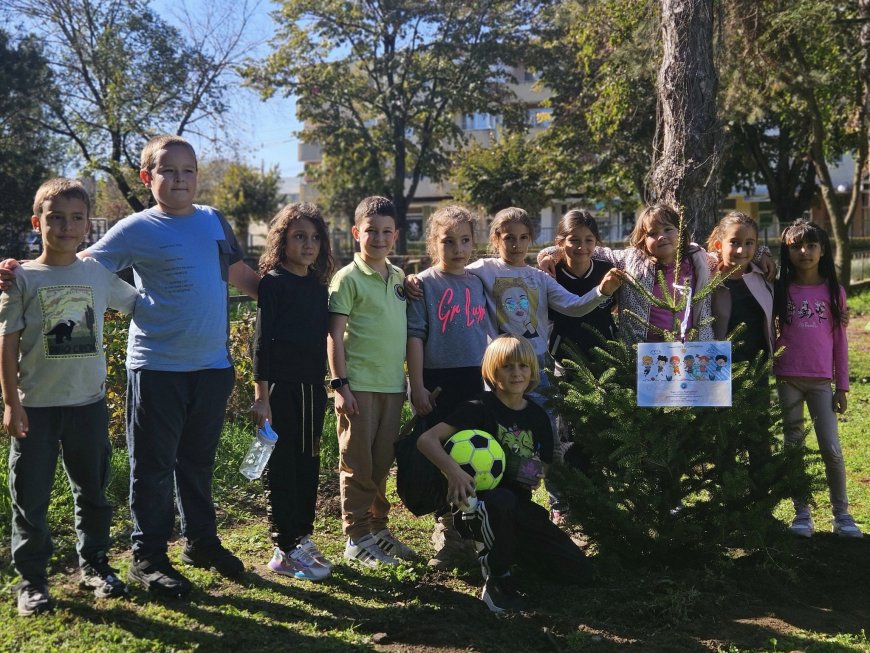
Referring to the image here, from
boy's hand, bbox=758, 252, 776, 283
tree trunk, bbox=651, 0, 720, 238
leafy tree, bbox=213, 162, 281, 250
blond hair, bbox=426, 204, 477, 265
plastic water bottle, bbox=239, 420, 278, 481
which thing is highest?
leafy tree, bbox=213, 162, 281, 250

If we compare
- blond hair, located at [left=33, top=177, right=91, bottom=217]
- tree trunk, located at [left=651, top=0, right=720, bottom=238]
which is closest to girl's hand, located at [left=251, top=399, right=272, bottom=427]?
blond hair, located at [left=33, top=177, right=91, bottom=217]

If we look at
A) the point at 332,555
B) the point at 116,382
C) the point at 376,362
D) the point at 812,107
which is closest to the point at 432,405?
the point at 376,362

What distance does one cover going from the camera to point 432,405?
4367 mm

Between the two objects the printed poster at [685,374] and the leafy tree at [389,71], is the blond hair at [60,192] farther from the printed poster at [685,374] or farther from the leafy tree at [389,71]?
the leafy tree at [389,71]

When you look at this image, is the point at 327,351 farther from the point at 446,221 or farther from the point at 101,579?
the point at 101,579

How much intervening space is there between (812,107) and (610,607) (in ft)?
49.6

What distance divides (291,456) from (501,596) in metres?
1.22

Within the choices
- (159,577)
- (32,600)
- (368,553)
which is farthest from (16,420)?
(368,553)

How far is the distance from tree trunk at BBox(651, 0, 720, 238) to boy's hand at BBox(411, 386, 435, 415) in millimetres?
2752

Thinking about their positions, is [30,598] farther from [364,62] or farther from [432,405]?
[364,62]

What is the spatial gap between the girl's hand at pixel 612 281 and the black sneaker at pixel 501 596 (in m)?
1.47

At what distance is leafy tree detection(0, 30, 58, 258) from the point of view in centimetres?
2325

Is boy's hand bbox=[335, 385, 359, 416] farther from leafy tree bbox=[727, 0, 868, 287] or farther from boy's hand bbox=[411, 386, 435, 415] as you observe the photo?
leafy tree bbox=[727, 0, 868, 287]

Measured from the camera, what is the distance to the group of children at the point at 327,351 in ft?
12.0
